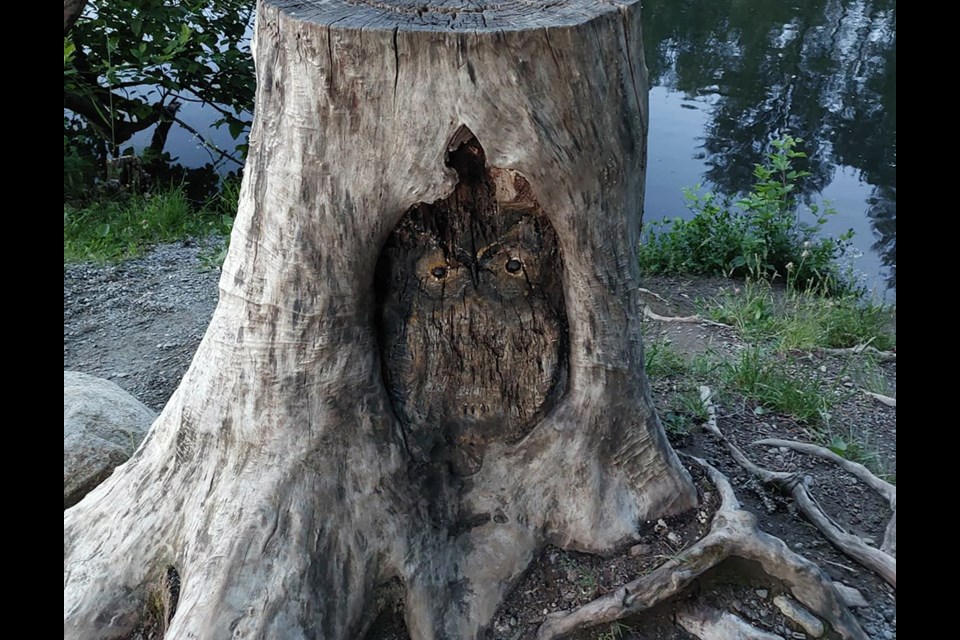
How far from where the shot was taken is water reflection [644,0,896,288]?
8133 millimetres

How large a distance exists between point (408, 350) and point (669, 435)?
4.08ft

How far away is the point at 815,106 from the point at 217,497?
27.7ft

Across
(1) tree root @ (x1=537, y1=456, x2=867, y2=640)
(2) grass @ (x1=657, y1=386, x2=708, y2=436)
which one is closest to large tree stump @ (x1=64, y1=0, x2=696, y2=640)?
(1) tree root @ (x1=537, y1=456, x2=867, y2=640)

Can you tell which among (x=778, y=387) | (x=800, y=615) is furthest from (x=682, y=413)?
(x=800, y=615)

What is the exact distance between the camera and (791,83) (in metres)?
9.55

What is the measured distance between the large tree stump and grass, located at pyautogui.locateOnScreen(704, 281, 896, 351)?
2.04m

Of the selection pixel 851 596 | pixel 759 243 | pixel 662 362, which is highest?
pixel 759 243

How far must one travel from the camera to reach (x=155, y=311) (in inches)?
190

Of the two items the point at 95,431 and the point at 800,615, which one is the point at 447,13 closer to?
the point at 800,615

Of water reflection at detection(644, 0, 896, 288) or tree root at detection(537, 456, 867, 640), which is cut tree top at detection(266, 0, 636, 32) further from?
water reflection at detection(644, 0, 896, 288)

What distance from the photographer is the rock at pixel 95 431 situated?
322 cm

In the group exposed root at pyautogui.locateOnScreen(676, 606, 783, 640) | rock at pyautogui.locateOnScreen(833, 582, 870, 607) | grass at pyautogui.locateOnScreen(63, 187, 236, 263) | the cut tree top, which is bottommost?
rock at pyautogui.locateOnScreen(833, 582, 870, 607)

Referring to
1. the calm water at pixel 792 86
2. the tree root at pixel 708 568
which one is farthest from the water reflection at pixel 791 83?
the tree root at pixel 708 568

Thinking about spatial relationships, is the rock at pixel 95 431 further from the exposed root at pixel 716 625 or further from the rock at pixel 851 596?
the rock at pixel 851 596
